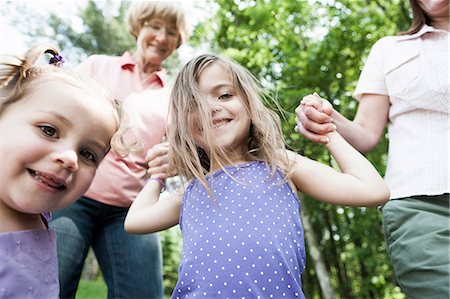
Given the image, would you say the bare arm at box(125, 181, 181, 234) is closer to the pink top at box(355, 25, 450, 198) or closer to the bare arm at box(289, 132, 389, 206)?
the bare arm at box(289, 132, 389, 206)

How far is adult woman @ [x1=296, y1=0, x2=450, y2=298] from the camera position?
6.38 ft

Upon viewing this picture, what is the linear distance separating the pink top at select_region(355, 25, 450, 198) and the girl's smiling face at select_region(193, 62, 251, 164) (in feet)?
2.35

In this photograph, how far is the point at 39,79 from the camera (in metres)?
1.69

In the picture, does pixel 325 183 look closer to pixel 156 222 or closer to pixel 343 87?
pixel 156 222

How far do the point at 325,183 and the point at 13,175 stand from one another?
106cm

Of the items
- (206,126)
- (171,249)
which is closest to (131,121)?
(206,126)

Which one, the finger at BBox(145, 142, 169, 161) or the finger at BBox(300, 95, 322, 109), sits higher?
the finger at BBox(300, 95, 322, 109)

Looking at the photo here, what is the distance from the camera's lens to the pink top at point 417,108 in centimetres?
208

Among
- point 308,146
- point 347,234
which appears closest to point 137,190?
point 308,146

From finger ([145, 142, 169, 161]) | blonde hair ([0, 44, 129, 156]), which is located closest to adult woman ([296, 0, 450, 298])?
finger ([145, 142, 169, 161])

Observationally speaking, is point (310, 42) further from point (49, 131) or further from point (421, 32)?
point (49, 131)

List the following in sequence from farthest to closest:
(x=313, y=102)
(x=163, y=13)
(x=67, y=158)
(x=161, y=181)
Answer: (x=163, y=13) < (x=161, y=181) < (x=313, y=102) < (x=67, y=158)

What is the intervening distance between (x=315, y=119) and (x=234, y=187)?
42 centimetres

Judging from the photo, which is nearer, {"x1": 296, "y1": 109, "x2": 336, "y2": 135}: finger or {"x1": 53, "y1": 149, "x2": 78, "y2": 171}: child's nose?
{"x1": 53, "y1": 149, "x2": 78, "y2": 171}: child's nose
